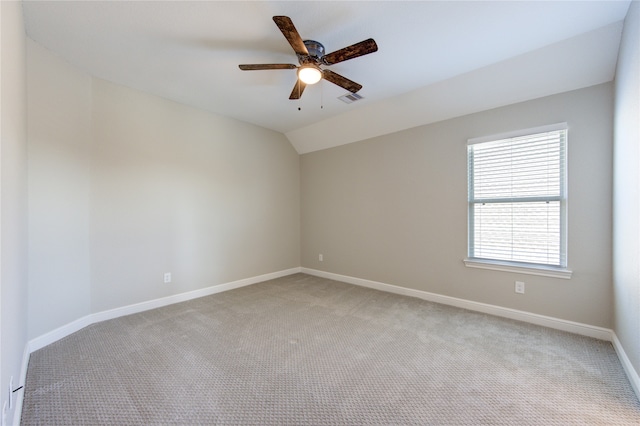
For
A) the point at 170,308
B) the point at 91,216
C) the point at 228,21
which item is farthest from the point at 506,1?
the point at 170,308

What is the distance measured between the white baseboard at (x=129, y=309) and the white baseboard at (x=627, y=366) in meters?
4.08

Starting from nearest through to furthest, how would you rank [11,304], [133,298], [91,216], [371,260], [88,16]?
[11,304] < [88,16] < [91,216] < [133,298] < [371,260]

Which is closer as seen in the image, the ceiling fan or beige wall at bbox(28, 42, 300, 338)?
the ceiling fan

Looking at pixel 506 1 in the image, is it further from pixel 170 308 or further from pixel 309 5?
pixel 170 308

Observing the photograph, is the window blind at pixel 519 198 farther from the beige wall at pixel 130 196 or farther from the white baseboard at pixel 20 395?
the white baseboard at pixel 20 395

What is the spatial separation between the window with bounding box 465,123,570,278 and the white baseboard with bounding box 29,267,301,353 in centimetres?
324

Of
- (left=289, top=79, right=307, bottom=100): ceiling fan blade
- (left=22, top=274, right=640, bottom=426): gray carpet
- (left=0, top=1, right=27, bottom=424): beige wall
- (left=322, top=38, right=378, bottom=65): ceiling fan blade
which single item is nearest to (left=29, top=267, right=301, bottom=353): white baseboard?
(left=22, top=274, right=640, bottom=426): gray carpet

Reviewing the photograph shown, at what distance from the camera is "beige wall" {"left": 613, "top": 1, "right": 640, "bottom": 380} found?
171cm

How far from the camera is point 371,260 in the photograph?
13.4 ft

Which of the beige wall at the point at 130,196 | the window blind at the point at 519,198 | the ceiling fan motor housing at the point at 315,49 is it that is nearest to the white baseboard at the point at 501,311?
the window blind at the point at 519,198

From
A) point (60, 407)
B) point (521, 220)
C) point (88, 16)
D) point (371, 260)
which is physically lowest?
point (60, 407)

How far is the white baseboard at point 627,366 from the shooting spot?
167 cm

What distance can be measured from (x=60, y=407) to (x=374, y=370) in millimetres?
2026

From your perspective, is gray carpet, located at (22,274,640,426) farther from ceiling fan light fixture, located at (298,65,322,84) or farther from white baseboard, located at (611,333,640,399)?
ceiling fan light fixture, located at (298,65,322,84)
